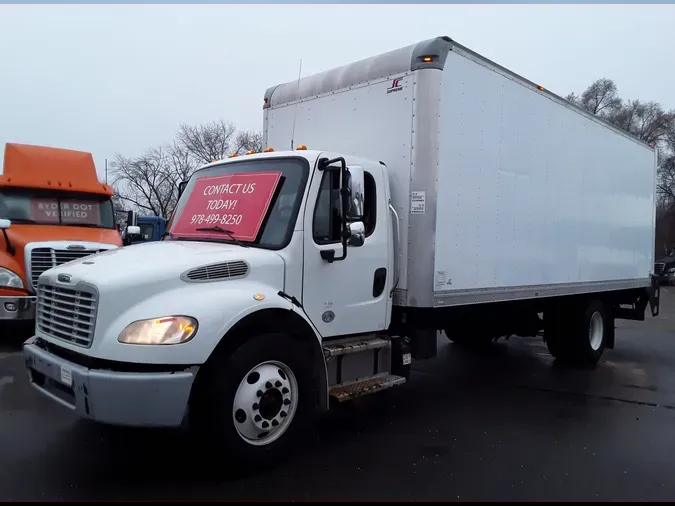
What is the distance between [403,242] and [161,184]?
141 feet

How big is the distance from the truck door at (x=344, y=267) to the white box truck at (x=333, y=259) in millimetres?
17

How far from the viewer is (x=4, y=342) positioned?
30.7 feet

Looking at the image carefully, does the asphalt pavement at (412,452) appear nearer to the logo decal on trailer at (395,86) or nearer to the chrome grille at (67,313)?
the chrome grille at (67,313)

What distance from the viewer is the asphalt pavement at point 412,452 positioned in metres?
4.00

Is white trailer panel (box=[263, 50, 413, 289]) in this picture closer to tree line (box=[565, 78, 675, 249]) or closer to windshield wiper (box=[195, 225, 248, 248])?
windshield wiper (box=[195, 225, 248, 248])

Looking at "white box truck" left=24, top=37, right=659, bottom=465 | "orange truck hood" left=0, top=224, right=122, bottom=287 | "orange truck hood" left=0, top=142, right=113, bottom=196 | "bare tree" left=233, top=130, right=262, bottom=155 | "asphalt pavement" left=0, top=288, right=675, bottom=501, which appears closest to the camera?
→ "white box truck" left=24, top=37, right=659, bottom=465

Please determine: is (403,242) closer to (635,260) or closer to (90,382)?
(90,382)

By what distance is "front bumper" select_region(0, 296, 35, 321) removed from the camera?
811cm

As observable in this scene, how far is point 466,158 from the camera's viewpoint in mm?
5672

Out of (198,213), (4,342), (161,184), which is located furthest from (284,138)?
(161,184)

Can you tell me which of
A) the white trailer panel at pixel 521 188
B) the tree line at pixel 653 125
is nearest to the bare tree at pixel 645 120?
the tree line at pixel 653 125

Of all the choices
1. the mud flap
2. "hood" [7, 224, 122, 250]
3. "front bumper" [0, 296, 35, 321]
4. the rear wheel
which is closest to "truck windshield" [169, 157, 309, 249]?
"front bumper" [0, 296, 35, 321]

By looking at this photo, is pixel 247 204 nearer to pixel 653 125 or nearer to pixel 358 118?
pixel 358 118

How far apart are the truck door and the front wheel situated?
1.60 ft
